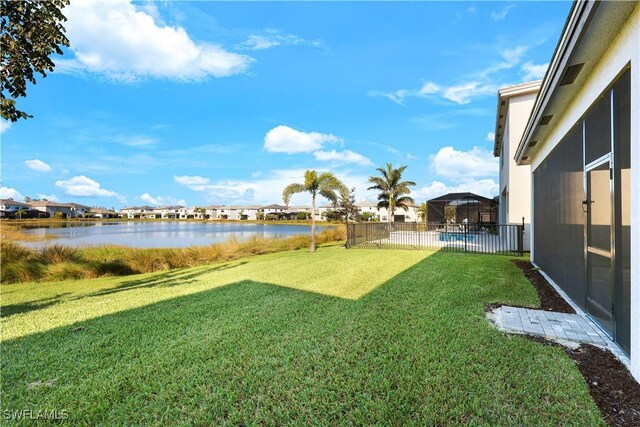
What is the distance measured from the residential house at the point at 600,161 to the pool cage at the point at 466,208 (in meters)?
8.26

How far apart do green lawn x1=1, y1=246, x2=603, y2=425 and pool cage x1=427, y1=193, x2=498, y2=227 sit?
33.1 ft

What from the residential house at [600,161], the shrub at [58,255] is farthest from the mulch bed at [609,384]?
the shrub at [58,255]

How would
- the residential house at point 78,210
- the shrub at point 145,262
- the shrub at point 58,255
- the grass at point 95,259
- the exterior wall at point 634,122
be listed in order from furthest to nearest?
the residential house at point 78,210 → the shrub at point 145,262 → the shrub at point 58,255 → the grass at point 95,259 → the exterior wall at point 634,122

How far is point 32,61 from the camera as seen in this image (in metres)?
4.02

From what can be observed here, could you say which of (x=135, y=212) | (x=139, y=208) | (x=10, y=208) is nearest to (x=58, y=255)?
(x=10, y=208)

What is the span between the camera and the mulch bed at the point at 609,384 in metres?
2.00

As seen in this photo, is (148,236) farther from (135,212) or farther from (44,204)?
(135,212)

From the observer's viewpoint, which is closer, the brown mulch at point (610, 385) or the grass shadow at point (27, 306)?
the brown mulch at point (610, 385)

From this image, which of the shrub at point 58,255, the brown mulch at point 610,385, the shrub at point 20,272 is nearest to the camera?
the brown mulch at point 610,385

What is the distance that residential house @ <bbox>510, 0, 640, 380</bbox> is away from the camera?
8.28ft

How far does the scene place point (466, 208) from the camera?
27172mm

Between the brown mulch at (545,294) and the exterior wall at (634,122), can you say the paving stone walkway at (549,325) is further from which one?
the exterior wall at (634,122)

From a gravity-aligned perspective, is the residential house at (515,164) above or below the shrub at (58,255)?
above

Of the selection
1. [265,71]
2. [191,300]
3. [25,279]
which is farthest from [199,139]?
[191,300]
